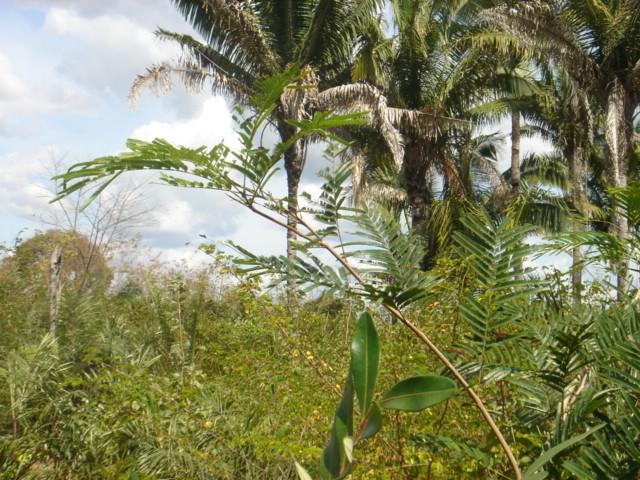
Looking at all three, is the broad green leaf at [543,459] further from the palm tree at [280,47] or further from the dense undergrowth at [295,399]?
the palm tree at [280,47]

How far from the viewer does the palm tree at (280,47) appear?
13.1m

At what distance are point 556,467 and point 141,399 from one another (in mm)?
3395

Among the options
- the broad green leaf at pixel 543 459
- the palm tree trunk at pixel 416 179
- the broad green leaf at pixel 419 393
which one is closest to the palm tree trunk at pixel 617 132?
the palm tree trunk at pixel 416 179

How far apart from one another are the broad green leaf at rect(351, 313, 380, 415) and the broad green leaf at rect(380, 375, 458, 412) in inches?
1.6

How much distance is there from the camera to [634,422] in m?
1.04

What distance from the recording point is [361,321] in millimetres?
683

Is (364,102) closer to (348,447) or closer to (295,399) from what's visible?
(295,399)

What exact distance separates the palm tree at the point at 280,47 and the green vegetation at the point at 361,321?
5cm

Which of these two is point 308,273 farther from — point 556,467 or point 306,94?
point 306,94

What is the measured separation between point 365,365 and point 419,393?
7cm

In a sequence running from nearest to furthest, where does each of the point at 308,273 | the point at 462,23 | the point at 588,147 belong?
the point at 308,273, the point at 588,147, the point at 462,23

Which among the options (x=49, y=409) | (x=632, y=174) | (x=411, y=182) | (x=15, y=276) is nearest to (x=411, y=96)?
(x=411, y=182)

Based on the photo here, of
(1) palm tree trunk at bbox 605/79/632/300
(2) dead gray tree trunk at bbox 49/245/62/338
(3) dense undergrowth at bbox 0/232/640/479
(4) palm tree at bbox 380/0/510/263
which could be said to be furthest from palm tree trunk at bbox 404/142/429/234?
(2) dead gray tree trunk at bbox 49/245/62/338

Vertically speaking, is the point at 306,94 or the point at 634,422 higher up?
the point at 306,94
